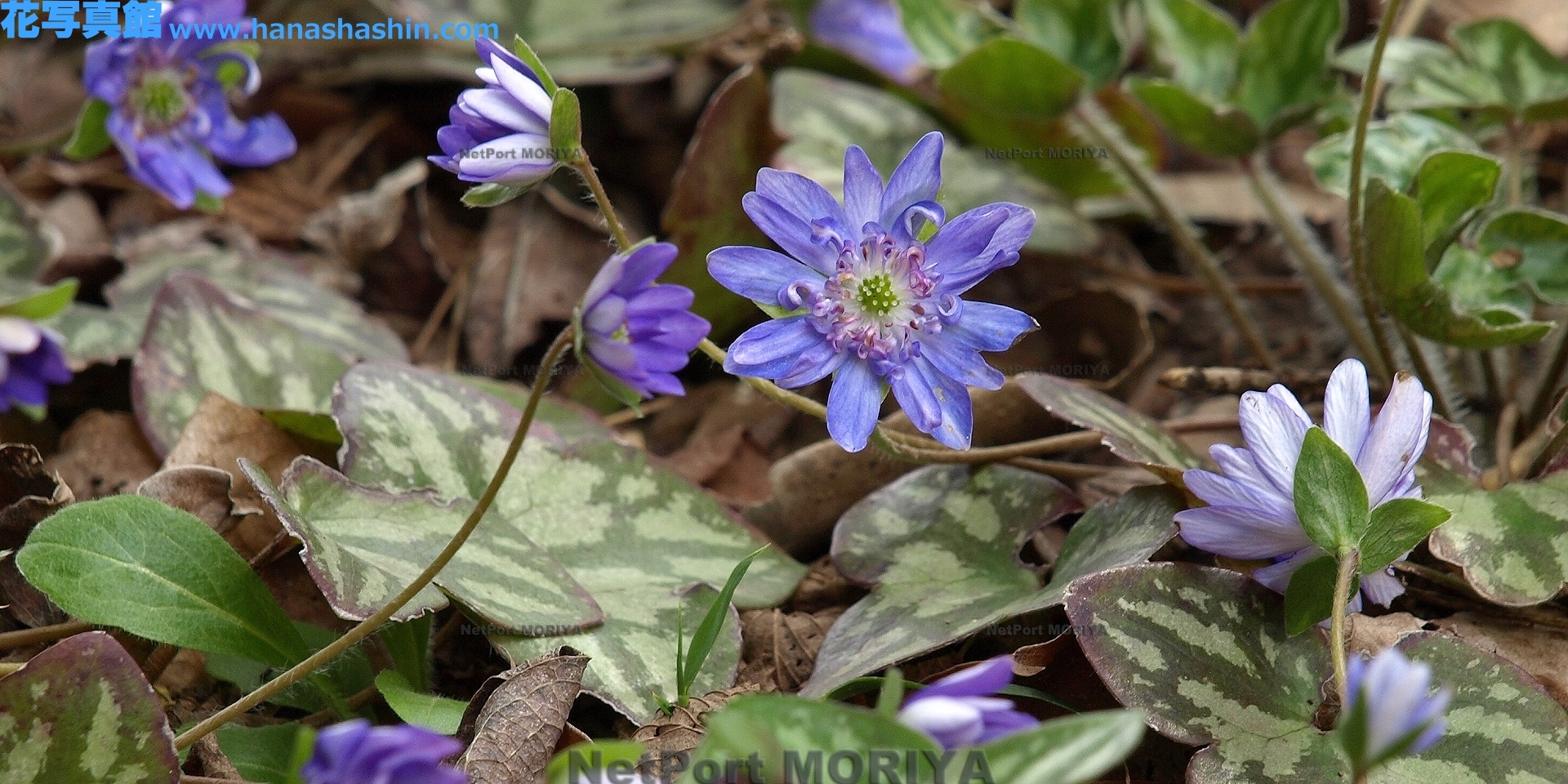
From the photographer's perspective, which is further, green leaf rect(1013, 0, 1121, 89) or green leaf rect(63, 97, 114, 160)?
green leaf rect(1013, 0, 1121, 89)

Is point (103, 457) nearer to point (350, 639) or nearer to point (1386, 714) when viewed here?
point (350, 639)

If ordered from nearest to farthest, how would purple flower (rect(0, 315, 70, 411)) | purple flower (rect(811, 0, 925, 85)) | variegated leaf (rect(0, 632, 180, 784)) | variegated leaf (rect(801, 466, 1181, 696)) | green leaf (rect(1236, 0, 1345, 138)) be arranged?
variegated leaf (rect(0, 632, 180, 784)), variegated leaf (rect(801, 466, 1181, 696)), purple flower (rect(0, 315, 70, 411)), green leaf (rect(1236, 0, 1345, 138)), purple flower (rect(811, 0, 925, 85))

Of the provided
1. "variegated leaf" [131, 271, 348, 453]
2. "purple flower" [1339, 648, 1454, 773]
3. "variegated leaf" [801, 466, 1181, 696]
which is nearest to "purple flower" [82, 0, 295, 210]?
"variegated leaf" [131, 271, 348, 453]

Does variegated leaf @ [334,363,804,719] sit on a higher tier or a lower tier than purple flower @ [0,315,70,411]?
lower

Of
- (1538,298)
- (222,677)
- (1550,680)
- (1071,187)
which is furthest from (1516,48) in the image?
(222,677)

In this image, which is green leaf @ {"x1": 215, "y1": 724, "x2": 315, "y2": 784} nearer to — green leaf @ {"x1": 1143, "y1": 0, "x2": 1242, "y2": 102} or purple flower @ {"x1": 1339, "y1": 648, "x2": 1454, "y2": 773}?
purple flower @ {"x1": 1339, "y1": 648, "x2": 1454, "y2": 773}

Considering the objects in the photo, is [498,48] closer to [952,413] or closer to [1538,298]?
[952,413]

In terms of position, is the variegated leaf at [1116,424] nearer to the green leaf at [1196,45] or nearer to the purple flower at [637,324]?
the purple flower at [637,324]

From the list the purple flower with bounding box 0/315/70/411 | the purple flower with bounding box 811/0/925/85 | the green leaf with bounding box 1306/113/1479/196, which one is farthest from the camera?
the purple flower with bounding box 811/0/925/85
